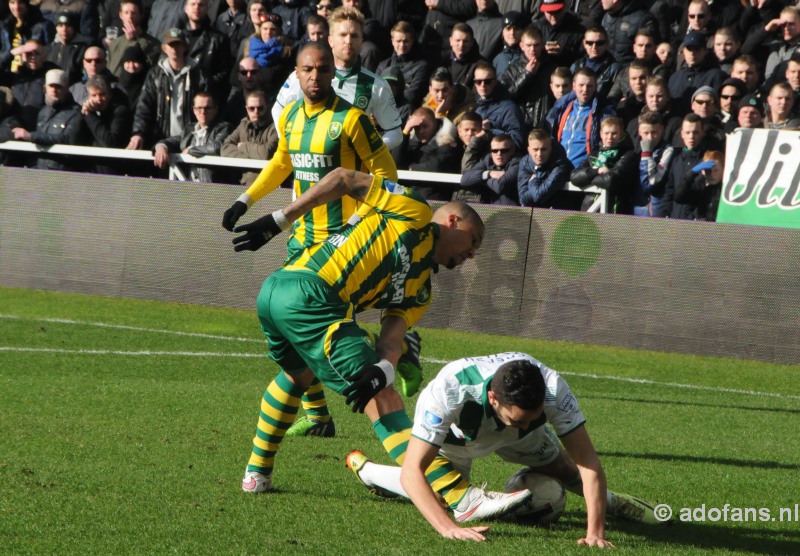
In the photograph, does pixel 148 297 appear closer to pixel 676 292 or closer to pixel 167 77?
pixel 167 77

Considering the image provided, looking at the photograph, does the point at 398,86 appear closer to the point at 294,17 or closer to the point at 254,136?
the point at 254,136

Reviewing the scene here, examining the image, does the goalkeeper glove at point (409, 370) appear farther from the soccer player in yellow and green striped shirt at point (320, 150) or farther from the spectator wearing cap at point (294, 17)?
the spectator wearing cap at point (294, 17)

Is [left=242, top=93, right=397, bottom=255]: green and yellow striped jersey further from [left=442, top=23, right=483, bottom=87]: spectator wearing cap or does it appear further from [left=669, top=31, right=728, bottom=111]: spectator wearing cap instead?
[left=442, top=23, right=483, bottom=87]: spectator wearing cap

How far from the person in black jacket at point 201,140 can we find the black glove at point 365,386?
30.6 ft

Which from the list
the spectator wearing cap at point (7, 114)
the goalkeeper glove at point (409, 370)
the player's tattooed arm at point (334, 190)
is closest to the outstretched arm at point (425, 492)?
the player's tattooed arm at point (334, 190)

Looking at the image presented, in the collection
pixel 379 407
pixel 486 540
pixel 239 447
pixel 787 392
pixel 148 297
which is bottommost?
pixel 148 297

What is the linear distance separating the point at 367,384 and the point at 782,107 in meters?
8.00

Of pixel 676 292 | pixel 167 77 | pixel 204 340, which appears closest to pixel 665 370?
pixel 676 292

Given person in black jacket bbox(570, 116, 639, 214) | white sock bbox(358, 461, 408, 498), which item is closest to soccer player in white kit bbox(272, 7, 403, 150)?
white sock bbox(358, 461, 408, 498)

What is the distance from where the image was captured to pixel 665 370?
428 inches

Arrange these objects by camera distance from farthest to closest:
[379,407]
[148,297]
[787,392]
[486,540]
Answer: [148,297] < [787,392] < [379,407] < [486,540]

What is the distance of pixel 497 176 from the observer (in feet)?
41.1

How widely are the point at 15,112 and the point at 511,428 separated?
12.6 metres

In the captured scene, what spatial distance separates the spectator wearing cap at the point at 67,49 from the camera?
16.8 metres
